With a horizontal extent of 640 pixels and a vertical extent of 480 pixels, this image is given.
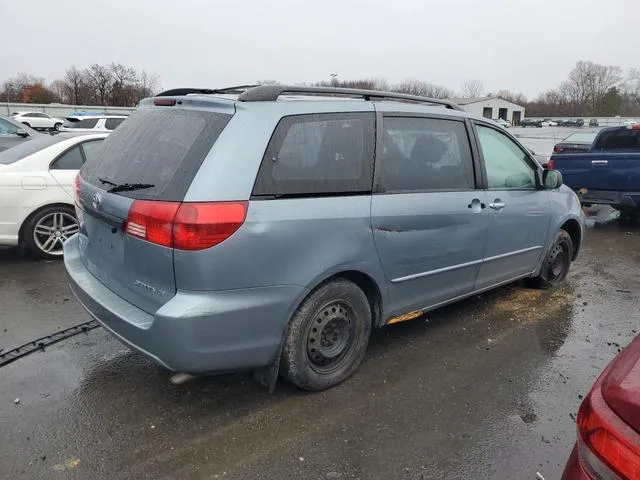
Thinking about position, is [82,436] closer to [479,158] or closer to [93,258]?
[93,258]

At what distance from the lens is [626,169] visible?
27.3 ft

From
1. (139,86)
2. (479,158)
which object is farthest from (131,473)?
(139,86)

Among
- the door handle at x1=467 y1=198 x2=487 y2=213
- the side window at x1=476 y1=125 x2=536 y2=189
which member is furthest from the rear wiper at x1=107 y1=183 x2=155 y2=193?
the side window at x1=476 y1=125 x2=536 y2=189

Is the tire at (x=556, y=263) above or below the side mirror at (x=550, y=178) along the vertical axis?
below

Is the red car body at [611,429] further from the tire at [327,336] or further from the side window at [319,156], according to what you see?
the side window at [319,156]

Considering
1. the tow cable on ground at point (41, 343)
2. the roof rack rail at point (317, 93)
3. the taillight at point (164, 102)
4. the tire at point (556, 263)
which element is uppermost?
the roof rack rail at point (317, 93)

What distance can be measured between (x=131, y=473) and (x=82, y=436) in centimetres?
46

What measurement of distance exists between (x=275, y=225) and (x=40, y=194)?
4.16m

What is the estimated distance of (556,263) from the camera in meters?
5.42

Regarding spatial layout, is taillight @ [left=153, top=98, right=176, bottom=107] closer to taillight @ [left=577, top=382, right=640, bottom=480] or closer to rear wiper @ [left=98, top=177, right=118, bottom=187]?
rear wiper @ [left=98, top=177, right=118, bottom=187]

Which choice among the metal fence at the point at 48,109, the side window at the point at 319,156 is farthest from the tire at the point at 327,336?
the metal fence at the point at 48,109

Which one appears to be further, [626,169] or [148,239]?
[626,169]

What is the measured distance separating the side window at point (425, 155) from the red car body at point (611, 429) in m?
1.98

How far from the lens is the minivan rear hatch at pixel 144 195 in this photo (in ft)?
8.65
